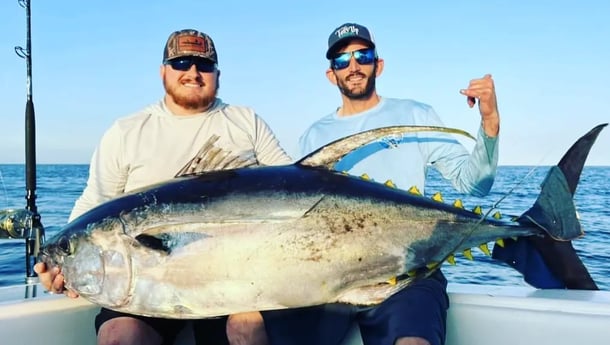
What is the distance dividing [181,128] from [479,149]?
4.69 feet

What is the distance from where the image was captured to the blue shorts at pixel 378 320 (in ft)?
6.95

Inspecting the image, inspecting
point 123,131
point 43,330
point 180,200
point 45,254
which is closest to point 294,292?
point 180,200

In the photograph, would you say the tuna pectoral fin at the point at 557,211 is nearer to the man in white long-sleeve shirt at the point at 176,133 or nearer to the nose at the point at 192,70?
the man in white long-sleeve shirt at the point at 176,133

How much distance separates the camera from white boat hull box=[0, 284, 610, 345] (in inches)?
88.7

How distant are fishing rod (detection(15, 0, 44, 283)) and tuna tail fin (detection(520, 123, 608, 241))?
7.15 feet

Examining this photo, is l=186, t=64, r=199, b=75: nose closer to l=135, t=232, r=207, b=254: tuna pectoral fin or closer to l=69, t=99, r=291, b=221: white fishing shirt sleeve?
l=69, t=99, r=291, b=221: white fishing shirt sleeve

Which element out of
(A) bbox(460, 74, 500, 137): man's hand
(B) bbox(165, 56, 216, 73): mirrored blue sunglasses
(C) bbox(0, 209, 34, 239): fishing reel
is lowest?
(C) bbox(0, 209, 34, 239): fishing reel

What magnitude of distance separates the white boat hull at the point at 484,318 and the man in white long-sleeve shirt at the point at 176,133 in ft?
1.52

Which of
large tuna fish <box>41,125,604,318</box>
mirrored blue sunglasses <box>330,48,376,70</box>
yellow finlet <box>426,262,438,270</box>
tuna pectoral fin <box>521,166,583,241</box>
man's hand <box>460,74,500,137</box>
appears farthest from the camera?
mirrored blue sunglasses <box>330,48,376,70</box>

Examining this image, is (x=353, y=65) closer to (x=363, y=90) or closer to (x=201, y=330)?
(x=363, y=90)

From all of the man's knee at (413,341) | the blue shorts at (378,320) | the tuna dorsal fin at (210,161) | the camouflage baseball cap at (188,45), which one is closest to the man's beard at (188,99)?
the camouflage baseball cap at (188,45)

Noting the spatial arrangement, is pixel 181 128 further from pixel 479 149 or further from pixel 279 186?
pixel 479 149

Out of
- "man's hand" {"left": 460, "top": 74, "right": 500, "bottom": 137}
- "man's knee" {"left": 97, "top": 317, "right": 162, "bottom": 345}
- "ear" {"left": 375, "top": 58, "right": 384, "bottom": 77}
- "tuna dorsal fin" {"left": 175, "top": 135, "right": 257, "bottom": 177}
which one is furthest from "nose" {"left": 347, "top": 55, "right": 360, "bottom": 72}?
"man's knee" {"left": 97, "top": 317, "right": 162, "bottom": 345}

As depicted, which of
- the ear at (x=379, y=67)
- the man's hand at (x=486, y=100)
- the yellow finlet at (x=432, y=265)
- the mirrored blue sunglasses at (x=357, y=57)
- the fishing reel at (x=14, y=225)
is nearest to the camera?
the yellow finlet at (x=432, y=265)
